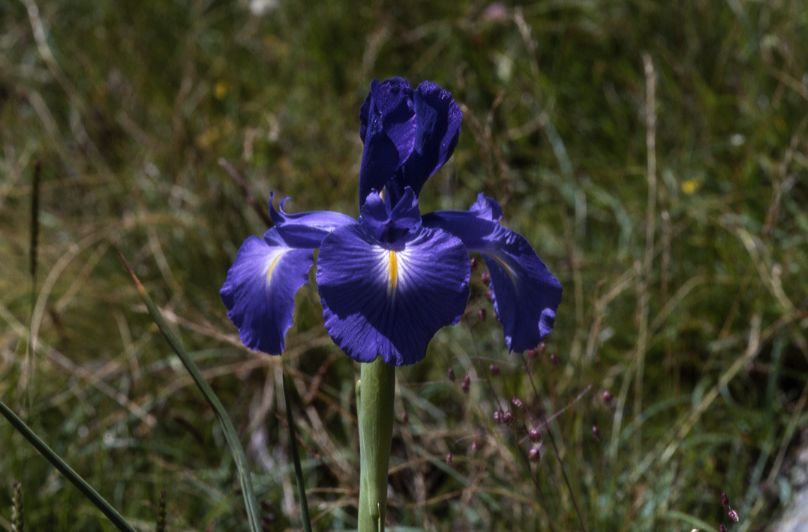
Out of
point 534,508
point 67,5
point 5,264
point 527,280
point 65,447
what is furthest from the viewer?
point 67,5

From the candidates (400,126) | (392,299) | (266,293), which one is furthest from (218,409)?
(400,126)

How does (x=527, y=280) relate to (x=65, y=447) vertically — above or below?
above

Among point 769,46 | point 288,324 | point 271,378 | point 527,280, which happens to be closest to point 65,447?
point 271,378

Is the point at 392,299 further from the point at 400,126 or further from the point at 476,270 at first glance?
the point at 476,270

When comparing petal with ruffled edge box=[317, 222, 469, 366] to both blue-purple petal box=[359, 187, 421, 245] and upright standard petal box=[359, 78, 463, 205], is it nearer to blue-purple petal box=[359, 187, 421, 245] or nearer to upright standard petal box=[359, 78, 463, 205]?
blue-purple petal box=[359, 187, 421, 245]

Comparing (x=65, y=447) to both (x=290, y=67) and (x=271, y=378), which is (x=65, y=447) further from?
(x=290, y=67)

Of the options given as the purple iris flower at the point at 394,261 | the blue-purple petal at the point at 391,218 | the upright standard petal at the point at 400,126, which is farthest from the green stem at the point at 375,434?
the upright standard petal at the point at 400,126
